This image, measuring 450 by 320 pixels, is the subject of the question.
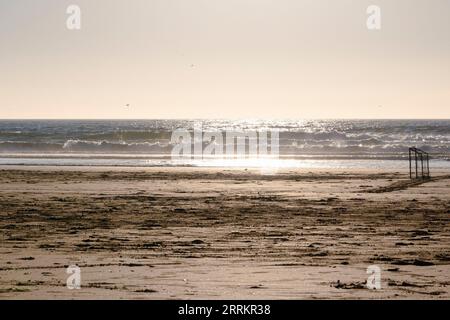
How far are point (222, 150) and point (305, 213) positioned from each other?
1435 inches

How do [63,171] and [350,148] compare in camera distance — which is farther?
[350,148]

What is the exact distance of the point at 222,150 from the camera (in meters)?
52.4

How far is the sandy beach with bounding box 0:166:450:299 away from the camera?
8430 mm

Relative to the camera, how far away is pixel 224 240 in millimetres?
12164

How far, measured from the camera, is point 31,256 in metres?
10.5

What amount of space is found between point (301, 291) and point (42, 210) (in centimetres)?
966

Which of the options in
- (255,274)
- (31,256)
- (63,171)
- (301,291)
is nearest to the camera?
(301,291)

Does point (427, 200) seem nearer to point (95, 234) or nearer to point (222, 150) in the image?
point (95, 234)

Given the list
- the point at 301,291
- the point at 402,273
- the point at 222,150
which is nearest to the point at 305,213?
the point at 402,273

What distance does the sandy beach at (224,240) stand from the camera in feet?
27.7

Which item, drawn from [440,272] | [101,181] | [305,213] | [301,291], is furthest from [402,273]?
[101,181]

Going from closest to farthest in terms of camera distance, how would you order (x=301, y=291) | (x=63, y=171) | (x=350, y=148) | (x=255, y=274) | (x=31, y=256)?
(x=301, y=291), (x=255, y=274), (x=31, y=256), (x=63, y=171), (x=350, y=148)
